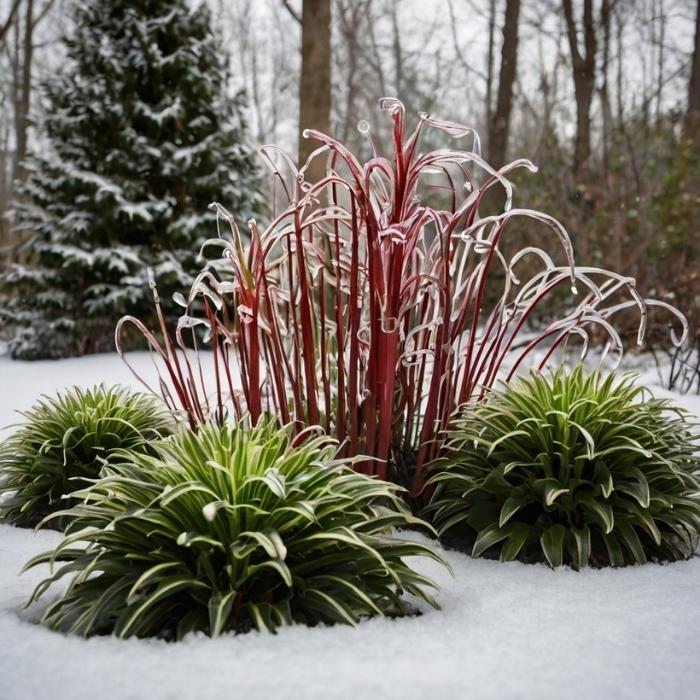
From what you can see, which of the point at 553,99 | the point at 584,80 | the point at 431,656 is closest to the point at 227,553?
the point at 431,656

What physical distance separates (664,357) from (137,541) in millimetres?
6260

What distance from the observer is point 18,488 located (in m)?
2.35

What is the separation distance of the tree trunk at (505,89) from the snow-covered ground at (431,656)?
27.0ft

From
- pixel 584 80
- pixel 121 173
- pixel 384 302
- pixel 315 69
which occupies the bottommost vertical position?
pixel 384 302

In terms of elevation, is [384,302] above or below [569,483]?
above

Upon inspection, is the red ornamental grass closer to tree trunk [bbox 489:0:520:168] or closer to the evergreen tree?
the evergreen tree

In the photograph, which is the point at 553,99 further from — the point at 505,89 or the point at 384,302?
the point at 384,302

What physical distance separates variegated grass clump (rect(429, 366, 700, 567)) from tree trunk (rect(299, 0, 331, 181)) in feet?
16.5

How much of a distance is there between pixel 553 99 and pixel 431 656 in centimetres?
1366

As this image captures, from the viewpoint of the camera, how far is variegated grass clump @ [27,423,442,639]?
1.38m

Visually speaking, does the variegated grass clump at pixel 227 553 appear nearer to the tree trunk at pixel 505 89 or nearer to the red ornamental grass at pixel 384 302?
the red ornamental grass at pixel 384 302

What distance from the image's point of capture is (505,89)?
940 cm

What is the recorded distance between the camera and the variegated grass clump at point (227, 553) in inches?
54.5

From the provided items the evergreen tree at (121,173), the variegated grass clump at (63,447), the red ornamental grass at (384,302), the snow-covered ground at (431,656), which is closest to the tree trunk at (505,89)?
the evergreen tree at (121,173)
